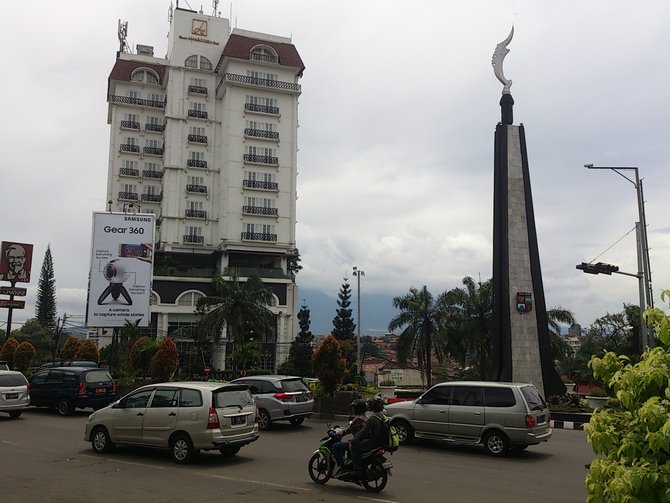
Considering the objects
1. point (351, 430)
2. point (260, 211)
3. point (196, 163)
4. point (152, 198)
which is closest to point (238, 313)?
point (260, 211)

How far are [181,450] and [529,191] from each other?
2049 cm

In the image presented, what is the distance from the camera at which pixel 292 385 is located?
58.9 ft

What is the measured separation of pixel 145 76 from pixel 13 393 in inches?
2001

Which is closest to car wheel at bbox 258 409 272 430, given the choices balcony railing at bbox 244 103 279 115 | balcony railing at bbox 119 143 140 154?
balcony railing at bbox 244 103 279 115

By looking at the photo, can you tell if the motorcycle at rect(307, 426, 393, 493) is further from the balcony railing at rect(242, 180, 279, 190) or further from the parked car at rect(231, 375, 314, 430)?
the balcony railing at rect(242, 180, 279, 190)

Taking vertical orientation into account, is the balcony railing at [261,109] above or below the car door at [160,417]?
above

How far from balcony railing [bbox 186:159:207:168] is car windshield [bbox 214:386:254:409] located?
49.6m

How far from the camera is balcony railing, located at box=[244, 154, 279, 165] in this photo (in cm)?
5819

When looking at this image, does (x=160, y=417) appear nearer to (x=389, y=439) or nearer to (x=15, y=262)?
(x=389, y=439)

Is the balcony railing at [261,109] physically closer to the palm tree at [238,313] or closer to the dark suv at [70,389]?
the palm tree at [238,313]

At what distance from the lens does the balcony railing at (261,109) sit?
191 feet

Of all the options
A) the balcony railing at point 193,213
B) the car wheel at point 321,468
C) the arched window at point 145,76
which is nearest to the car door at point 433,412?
the car wheel at point 321,468

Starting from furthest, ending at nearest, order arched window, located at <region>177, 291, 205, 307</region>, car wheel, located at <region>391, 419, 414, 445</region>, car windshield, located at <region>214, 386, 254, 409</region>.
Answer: arched window, located at <region>177, 291, 205, 307</region> → car wheel, located at <region>391, 419, 414, 445</region> → car windshield, located at <region>214, 386, 254, 409</region>

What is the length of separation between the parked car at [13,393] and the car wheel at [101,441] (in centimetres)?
748
